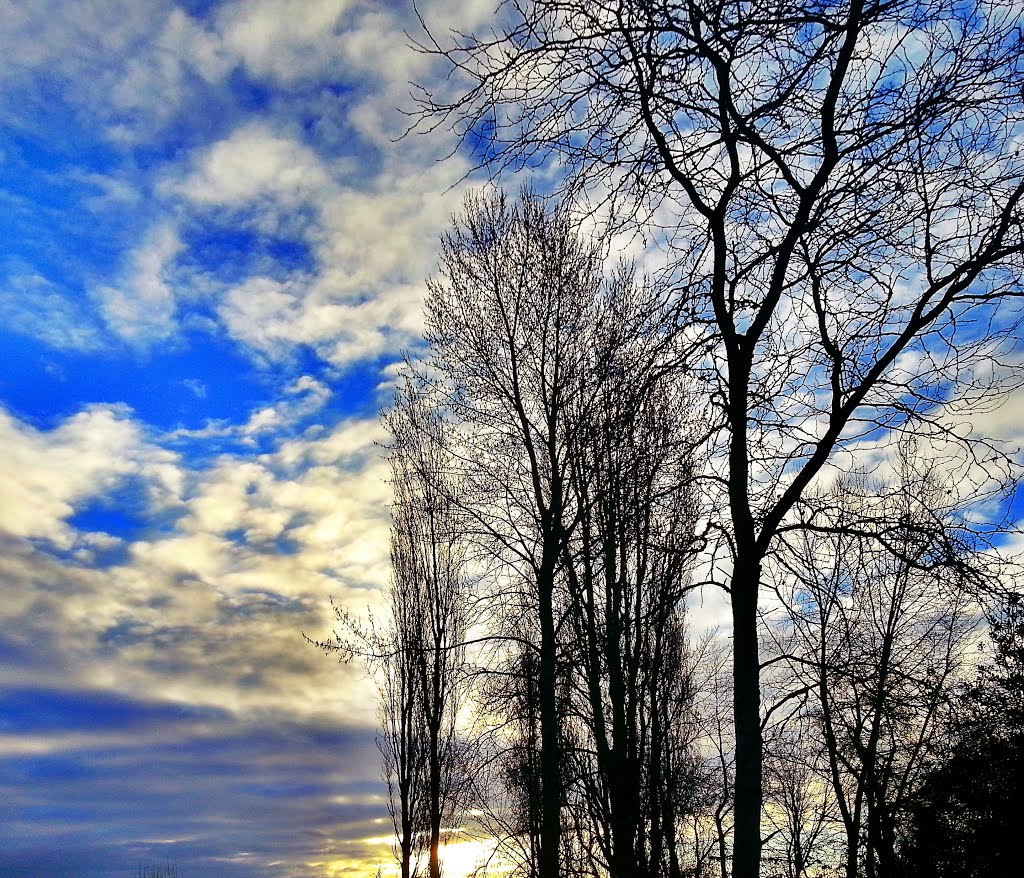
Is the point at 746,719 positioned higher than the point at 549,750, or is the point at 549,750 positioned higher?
the point at 746,719

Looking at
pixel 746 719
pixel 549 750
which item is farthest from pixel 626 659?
pixel 746 719

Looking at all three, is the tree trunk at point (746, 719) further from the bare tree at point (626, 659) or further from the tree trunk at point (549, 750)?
the tree trunk at point (549, 750)

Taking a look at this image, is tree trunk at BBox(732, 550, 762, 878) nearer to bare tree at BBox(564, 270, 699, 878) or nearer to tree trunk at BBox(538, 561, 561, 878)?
bare tree at BBox(564, 270, 699, 878)

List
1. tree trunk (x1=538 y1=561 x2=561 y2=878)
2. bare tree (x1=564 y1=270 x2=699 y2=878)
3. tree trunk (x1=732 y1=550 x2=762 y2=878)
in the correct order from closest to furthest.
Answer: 1. tree trunk (x1=732 y1=550 x2=762 y2=878)
2. bare tree (x1=564 y1=270 x2=699 y2=878)
3. tree trunk (x1=538 y1=561 x2=561 y2=878)

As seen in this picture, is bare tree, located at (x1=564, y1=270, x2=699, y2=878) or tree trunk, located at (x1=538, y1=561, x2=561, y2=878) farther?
tree trunk, located at (x1=538, y1=561, x2=561, y2=878)

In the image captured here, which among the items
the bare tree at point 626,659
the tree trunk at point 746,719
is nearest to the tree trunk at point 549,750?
the bare tree at point 626,659

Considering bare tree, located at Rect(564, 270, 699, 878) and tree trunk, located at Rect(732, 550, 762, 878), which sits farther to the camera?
bare tree, located at Rect(564, 270, 699, 878)

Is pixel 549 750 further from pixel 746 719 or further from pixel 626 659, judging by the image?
pixel 746 719

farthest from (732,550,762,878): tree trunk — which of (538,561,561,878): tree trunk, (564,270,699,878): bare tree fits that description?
(538,561,561,878): tree trunk

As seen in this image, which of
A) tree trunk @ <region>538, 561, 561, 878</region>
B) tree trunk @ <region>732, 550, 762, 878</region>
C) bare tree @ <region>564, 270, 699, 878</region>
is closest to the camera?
tree trunk @ <region>732, 550, 762, 878</region>

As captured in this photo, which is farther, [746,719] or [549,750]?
[549,750]

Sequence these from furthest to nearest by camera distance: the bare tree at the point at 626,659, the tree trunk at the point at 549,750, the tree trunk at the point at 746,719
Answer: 1. the tree trunk at the point at 549,750
2. the bare tree at the point at 626,659
3. the tree trunk at the point at 746,719

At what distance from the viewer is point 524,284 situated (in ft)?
42.0

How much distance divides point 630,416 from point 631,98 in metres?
1.71
